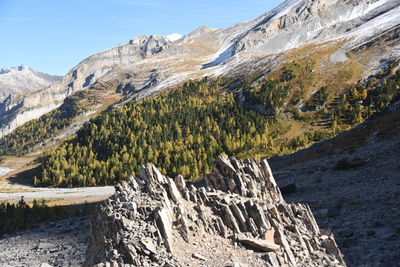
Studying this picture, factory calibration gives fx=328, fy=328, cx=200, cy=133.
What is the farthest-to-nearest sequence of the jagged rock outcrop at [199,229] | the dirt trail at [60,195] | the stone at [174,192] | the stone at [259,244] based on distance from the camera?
the dirt trail at [60,195] < the stone at [174,192] < the stone at [259,244] < the jagged rock outcrop at [199,229]

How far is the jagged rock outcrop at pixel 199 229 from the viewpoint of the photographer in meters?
16.6

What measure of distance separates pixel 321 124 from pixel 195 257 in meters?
146

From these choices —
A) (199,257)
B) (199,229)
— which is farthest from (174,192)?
(199,257)

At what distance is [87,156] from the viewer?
535 feet

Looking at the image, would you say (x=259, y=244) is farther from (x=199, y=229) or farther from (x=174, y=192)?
(x=174, y=192)

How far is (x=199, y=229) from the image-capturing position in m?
18.9

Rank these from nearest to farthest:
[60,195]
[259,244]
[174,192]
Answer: [259,244], [174,192], [60,195]

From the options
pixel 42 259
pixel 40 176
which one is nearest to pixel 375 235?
pixel 42 259

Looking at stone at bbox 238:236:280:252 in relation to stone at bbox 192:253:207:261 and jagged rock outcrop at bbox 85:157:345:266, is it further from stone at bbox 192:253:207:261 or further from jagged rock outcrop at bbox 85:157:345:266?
stone at bbox 192:253:207:261

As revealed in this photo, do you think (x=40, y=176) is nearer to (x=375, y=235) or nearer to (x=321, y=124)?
(x=321, y=124)

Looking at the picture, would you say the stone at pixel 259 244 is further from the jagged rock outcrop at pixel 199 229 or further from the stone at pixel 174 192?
the stone at pixel 174 192

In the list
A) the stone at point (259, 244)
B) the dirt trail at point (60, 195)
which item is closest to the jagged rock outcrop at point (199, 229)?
the stone at point (259, 244)

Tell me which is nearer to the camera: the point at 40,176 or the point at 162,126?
the point at 40,176

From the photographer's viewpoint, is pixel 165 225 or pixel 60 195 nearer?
pixel 165 225
